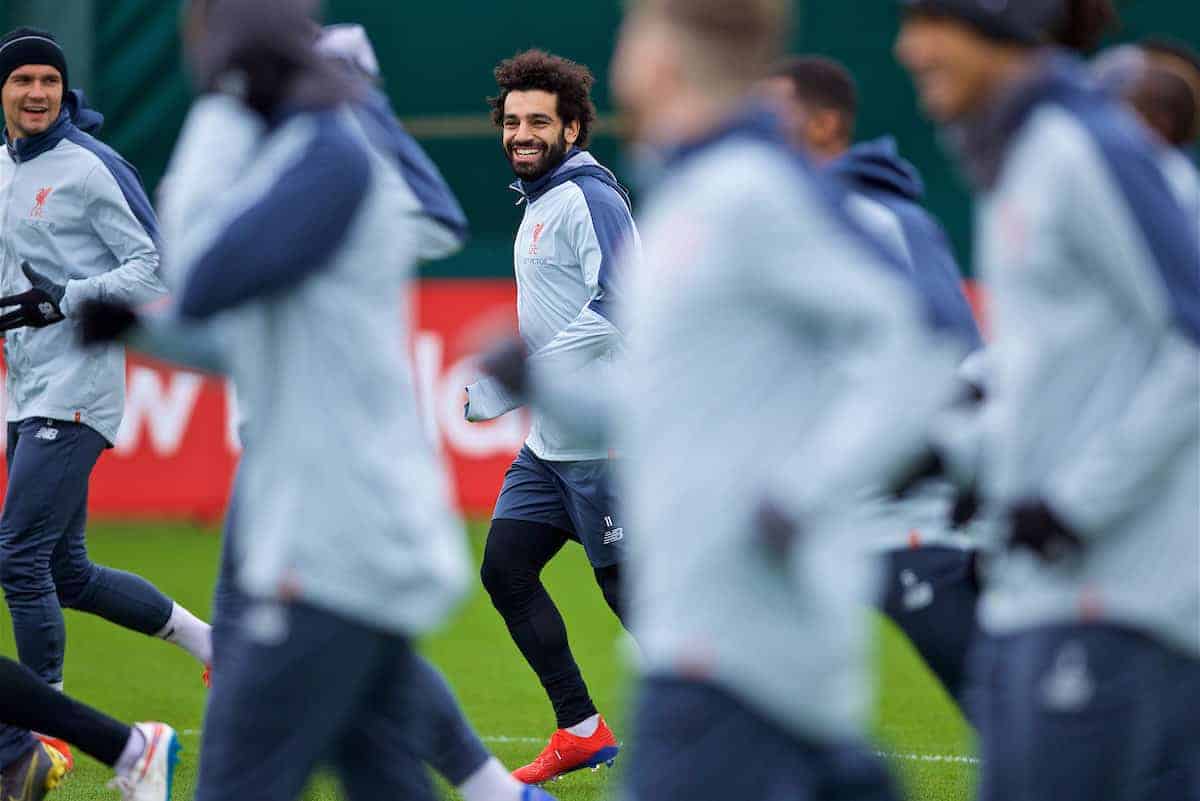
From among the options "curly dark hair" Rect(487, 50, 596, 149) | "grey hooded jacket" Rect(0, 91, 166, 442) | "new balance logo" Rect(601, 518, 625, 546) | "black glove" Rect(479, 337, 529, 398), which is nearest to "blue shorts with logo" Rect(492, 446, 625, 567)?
"new balance logo" Rect(601, 518, 625, 546)

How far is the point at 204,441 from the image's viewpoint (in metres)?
15.0

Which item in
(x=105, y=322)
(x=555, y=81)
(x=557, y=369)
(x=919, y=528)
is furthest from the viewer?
(x=555, y=81)

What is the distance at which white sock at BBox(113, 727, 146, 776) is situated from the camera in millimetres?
5801

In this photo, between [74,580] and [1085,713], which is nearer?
[1085,713]

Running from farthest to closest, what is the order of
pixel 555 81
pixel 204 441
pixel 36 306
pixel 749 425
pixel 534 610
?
pixel 204 441 < pixel 555 81 < pixel 534 610 < pixel 36 306 < pixel 749 425

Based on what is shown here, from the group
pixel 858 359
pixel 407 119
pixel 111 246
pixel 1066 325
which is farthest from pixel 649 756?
pixel 407 119

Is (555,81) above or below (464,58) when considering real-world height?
above

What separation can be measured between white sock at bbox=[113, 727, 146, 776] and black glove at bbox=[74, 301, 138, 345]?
6.60ft

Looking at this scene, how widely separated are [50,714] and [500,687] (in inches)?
144

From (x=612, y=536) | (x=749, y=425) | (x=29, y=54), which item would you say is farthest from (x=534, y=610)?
(x=749, y=425)

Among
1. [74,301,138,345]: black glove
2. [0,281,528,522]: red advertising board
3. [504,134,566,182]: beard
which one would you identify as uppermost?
[74,301,138,345]: black glove

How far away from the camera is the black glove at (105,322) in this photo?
13.4 ft

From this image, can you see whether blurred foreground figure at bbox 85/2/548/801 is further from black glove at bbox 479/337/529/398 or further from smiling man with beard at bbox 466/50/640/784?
smiling man with beard at bbox 466/50/640/784

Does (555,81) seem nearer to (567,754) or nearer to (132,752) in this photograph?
(567,754)
